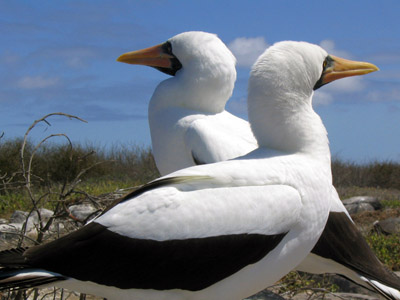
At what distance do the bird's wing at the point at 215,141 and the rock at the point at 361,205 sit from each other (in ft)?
31.8

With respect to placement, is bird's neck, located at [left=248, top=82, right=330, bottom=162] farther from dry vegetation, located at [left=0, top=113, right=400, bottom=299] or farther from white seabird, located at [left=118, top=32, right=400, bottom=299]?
dry vegetation, located at [left=0, top=113, right=400, bottom=299]

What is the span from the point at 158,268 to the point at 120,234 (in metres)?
0.28

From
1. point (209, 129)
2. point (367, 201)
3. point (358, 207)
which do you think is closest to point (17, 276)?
point (209, 129)

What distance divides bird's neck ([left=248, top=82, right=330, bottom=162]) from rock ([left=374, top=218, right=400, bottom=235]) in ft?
27.2

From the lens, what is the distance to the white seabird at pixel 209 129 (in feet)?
14.6

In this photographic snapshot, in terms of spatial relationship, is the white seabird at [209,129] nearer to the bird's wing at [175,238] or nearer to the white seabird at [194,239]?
the white seabird at [194,239]

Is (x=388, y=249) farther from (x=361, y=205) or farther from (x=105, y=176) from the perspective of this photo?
(x=105, y=176)

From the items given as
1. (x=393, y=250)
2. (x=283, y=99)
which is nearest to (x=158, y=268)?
(x=283, y=99)

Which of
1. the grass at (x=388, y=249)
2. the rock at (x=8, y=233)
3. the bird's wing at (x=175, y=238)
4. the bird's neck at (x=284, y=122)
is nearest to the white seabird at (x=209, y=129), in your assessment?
the bird's neck at (x=284, y=122)

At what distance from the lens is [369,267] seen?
441 cm

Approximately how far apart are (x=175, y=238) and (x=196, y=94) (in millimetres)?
2710

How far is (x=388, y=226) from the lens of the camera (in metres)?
11.7

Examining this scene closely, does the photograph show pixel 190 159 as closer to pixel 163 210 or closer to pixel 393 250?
pixel 163 210

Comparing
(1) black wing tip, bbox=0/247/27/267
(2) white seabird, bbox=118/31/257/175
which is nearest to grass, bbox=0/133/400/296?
(2) white seabird, bbox=118/31/257/175
